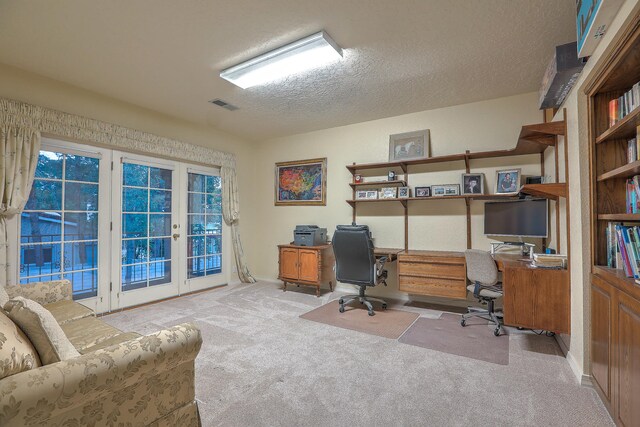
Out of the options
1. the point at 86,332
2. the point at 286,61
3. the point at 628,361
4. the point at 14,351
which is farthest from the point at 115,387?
the point at 286,61

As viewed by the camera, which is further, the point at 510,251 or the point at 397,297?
the point at 397,297

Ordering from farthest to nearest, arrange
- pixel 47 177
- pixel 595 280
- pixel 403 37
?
pixel 47 177, pixel 403 37, pixel 595 280

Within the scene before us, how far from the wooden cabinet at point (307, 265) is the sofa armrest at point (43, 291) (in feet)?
8.69

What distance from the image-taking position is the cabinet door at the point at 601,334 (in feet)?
5.57

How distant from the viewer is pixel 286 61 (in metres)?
2.75

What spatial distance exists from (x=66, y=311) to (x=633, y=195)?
3787 mm

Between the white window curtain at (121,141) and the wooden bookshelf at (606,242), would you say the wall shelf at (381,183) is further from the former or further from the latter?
the wooden bookshelf at (606,242)

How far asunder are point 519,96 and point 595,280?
256 centimetres

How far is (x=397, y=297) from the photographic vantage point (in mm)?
4234

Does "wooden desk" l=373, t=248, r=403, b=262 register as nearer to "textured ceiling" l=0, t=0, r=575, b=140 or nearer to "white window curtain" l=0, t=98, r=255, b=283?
"textured ceiling" l=0, t=0, r=575, b=140

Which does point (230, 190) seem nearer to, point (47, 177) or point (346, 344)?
point (47, 177)

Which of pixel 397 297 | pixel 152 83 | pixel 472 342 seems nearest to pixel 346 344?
pixel 472 342

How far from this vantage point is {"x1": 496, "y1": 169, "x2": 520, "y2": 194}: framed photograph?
3.49 metres

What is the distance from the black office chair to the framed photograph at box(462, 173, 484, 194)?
1378 mm
